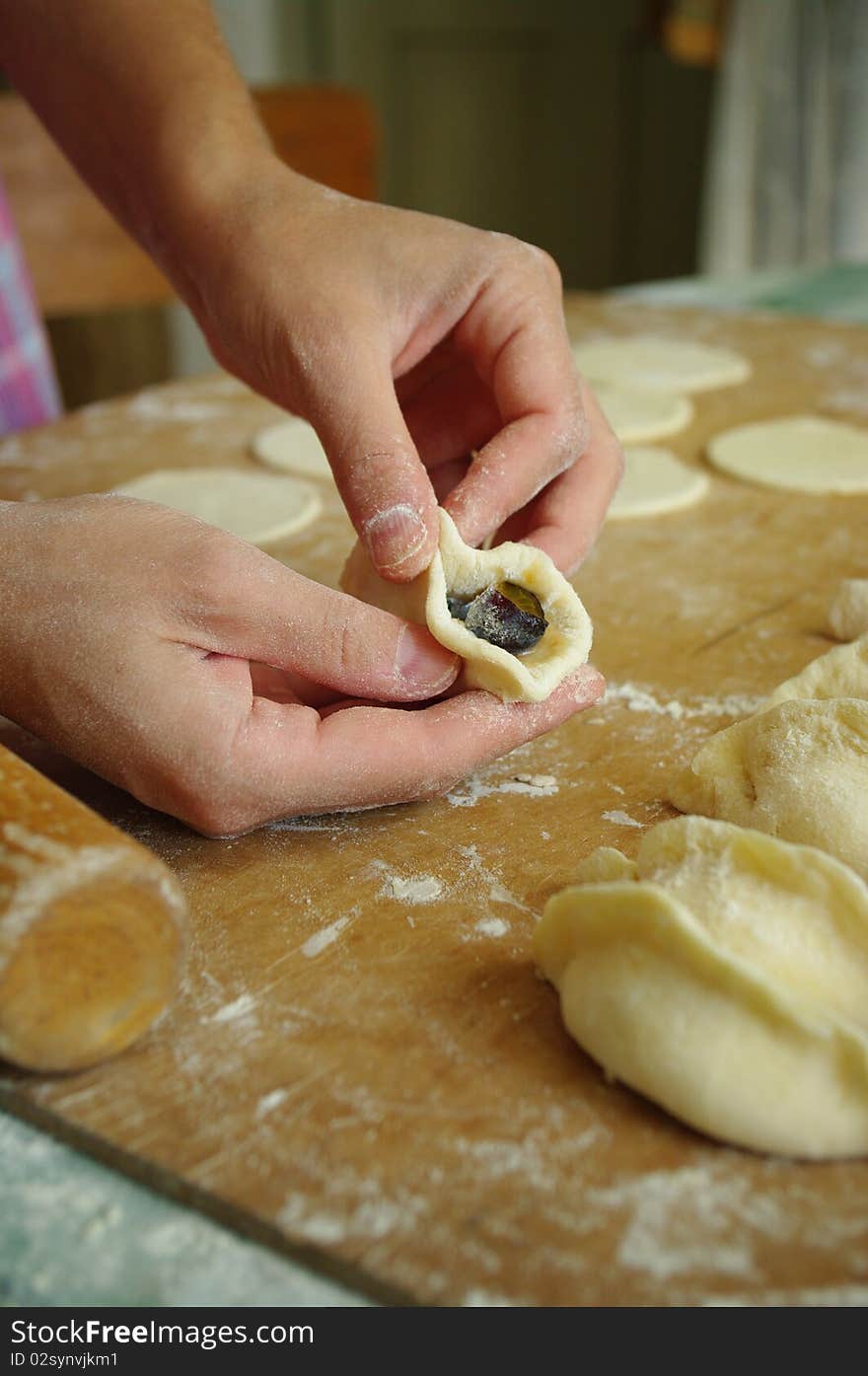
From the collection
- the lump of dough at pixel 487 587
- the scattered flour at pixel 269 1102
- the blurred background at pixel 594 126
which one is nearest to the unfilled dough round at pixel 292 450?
the lump of dough at pixel 487 587

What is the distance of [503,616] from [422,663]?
0.12 m

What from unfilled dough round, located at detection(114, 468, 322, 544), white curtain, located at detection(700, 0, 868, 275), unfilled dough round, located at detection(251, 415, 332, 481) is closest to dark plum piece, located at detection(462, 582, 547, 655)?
unfilled dough round, located at detection(114, 468, 322, 544)

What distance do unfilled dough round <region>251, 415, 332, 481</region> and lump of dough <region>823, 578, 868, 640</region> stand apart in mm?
1023

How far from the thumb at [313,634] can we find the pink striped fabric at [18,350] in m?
1.75

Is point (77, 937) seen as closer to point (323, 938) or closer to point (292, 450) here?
point (323, 938)

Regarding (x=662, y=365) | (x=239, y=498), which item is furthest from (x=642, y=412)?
(x=239, y=498)

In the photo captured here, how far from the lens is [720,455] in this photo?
97.5 inches

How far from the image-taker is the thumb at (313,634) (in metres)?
1.21

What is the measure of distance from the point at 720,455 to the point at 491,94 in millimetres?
5086

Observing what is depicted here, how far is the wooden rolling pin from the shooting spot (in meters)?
0.93

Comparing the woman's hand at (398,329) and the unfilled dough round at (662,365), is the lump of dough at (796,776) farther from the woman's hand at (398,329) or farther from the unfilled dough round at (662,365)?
the unfilled dough round at (662,365)

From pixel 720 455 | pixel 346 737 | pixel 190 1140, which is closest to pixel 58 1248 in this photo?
pixel 190 1140

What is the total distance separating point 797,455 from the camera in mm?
2426

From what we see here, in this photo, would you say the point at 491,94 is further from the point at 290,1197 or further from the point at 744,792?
the point at 290,1197
